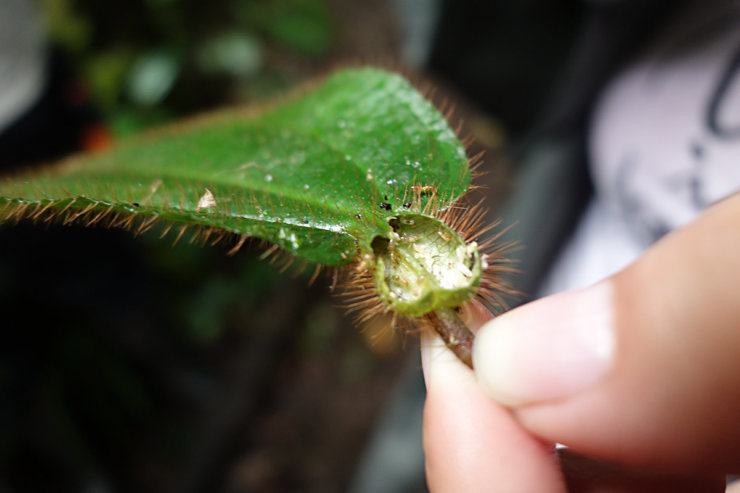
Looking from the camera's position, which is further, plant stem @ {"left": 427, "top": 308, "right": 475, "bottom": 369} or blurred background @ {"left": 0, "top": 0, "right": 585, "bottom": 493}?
blurred background @ {"left": 0, "top": 0, "right": 585, "bottom": 493}

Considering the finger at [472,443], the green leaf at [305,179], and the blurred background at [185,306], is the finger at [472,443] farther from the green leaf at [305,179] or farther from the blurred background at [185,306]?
the blurred background at [185,306]

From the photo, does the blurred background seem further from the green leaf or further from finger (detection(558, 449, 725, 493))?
finger (detection(558, 449, 725, 493))

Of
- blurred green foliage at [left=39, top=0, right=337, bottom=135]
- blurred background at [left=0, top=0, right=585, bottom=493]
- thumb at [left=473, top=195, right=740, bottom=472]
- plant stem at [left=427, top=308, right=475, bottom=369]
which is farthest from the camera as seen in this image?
blurred green foliage at [left=39, top=0, right=337, bottom=135]

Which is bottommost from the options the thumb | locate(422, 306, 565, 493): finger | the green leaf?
locate(422, 306, 565, 493): finger

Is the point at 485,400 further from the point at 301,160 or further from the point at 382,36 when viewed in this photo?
the point at 382,36

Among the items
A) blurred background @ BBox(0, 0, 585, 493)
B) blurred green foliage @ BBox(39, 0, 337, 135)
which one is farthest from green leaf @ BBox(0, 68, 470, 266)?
blurred green foliage @ BBox(39, 0, 337, 135)

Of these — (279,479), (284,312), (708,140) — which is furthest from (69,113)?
(708,140)
